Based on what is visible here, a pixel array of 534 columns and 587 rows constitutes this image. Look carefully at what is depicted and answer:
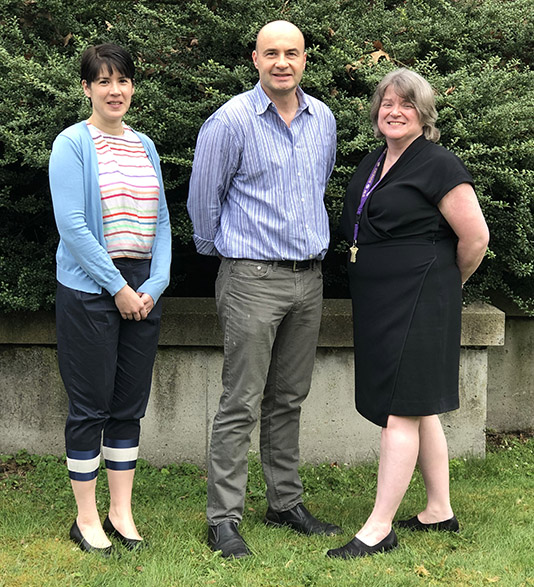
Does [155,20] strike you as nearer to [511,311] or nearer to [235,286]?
[235,286]

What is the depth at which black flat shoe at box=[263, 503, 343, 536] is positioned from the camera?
3.93m

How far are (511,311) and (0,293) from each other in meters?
3.43

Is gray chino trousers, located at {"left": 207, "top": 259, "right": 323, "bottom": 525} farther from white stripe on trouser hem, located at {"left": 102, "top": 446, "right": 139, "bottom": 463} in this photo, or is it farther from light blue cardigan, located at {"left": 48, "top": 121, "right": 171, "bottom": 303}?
light blue cardigan, located at {"left": 48, "top": 121, "right": 171, "bottom": 303}

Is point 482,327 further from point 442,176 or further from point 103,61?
point 103,61

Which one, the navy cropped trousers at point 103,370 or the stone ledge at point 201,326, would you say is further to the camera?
the stone ledge at point 201,326

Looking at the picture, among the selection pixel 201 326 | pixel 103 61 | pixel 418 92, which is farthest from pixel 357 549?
pixel 103 61

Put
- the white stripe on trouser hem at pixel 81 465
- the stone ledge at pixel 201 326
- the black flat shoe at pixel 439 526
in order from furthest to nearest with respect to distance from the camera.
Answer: the stone ledge at pixel 201 326
the black flat shoe at pixel 439 526
the white stripe on trouser hem at pixel 81 465

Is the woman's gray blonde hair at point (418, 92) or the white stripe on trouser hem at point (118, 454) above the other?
the woman's gray blonde hair at point (418, 92)

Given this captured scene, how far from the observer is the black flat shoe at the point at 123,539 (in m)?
3.70

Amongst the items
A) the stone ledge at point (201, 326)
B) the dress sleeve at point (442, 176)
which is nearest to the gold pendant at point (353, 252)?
the dress sleeve at point (442, 176)

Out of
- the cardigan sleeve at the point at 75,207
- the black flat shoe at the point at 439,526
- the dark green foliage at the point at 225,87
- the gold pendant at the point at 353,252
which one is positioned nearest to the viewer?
the cardigan sleeve at the point at 75,207

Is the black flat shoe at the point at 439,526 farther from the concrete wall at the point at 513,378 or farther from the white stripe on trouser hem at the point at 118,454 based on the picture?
the concrete wall at the point at 513,378

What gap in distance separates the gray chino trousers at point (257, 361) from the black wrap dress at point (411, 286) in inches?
13.3

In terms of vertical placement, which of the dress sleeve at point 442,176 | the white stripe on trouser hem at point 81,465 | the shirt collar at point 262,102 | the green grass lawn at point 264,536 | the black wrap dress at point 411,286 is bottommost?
the green grass lawn at point 264,536
